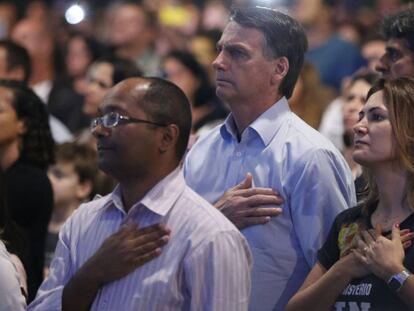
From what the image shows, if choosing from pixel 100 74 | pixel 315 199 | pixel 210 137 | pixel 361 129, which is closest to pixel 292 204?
pixel 315 199

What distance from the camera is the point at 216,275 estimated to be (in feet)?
14.7

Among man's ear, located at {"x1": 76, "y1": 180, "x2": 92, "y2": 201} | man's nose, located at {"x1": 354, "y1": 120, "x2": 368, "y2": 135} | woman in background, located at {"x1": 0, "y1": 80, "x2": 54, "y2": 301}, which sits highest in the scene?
man's nose, located at {"x1": 354, "y1": 120, "x2": 368, "y2": 135}

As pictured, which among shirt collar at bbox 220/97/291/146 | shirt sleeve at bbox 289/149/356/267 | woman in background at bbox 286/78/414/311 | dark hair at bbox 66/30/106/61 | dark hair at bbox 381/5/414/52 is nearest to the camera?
woman in background at bbox 286/78/414/311

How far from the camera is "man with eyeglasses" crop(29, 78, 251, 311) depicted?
4.54 m

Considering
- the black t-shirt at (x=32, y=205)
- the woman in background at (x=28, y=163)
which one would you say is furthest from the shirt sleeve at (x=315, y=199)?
the black t-shirt at (x=32, y=205)

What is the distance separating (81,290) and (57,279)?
198 mm

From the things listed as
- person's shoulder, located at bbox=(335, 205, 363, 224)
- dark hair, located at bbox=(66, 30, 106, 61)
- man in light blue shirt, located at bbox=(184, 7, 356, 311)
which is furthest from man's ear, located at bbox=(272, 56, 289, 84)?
dark hair, located at bbox=(66, 30, 106, 61)

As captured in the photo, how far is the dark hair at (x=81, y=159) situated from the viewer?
27.2 feet

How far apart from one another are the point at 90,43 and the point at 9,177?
543 cm

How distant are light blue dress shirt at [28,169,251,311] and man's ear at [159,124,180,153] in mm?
97

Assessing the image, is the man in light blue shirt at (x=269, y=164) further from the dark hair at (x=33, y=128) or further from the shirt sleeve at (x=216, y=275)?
the dark hair at (x=33, y=128)

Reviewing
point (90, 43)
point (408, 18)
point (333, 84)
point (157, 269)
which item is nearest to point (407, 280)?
point (157, 269)

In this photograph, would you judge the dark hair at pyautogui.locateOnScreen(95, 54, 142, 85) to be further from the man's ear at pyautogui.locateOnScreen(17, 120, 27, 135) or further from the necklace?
the necklace

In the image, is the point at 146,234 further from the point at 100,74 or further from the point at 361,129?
the point at 100,74
